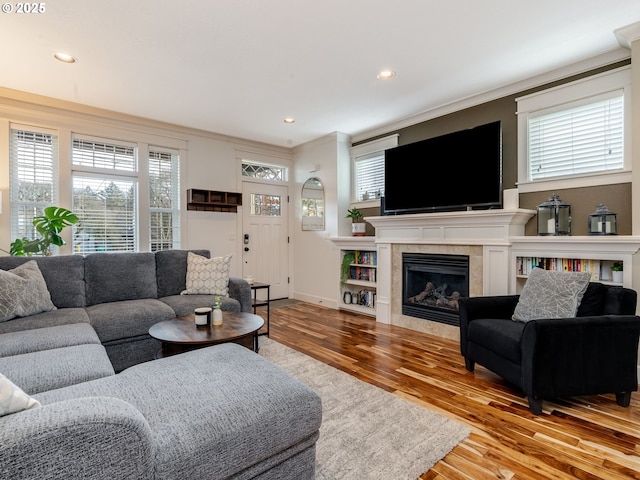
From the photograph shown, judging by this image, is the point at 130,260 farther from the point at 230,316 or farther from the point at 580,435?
the point at 580,435

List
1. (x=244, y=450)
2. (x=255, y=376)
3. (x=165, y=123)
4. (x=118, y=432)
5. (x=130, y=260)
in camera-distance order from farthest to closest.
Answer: (x=165, y=123), (x=130, y=260), (x=255, y=376), (x=244, y=450), (x=118, y=432)

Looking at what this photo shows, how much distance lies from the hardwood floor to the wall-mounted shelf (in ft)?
7.74

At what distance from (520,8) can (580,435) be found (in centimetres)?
273

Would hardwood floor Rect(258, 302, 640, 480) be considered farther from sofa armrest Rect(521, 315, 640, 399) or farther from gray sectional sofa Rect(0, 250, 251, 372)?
gray sectional sofa Rect(0, 250, 251, 372)

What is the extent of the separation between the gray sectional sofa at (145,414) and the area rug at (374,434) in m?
0.37

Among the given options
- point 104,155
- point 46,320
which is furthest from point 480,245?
point 104,155

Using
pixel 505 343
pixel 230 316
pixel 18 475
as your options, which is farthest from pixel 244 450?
pixel 505 343

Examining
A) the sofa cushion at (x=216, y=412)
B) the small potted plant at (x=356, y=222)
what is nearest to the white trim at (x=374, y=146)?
the small potted plant at (x=356, y=222)

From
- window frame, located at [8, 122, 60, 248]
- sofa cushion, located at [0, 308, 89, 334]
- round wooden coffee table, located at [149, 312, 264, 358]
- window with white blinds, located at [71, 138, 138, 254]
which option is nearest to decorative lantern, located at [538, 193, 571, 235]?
round wooden coffee table, located at [149, 312, 264, 358]

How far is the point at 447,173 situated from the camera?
12.4 feet

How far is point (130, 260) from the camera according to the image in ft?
11.3

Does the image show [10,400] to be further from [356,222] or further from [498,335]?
[356,222]

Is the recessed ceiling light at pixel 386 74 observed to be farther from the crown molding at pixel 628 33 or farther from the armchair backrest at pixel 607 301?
the armchair backrest at pixel 607 301

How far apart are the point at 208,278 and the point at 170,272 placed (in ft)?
1.50
